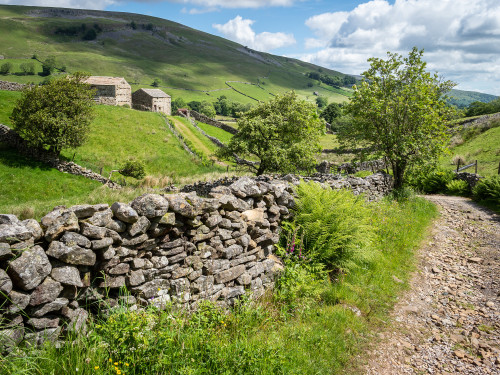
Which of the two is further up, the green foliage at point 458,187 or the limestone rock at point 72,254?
the limestone rock at point 72,254

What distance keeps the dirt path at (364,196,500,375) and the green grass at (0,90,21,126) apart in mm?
35687

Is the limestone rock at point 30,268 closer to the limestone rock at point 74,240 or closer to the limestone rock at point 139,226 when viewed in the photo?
the limestone rock at point 74,240

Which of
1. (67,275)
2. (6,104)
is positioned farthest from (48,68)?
(67,275)

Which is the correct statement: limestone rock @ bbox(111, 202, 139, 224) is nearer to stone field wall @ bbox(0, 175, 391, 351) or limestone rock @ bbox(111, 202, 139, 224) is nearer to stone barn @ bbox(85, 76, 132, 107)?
stone field wall @ bbox(0, 175, 391, 351)

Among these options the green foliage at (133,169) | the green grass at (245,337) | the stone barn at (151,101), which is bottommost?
the green foliage at (133,169)

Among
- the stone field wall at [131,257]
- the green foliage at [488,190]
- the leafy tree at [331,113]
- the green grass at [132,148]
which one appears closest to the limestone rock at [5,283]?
the stone field wall at [131,257]

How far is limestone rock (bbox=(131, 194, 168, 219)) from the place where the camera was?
5.00 metres

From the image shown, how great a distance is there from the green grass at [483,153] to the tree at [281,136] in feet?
35.3

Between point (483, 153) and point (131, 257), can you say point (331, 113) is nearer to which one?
point (483, 153)

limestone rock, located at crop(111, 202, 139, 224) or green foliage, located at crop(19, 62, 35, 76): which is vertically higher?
green foliage, located at crop(19, 62, 35, 76)

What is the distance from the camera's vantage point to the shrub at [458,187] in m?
20.6

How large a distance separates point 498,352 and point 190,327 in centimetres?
572

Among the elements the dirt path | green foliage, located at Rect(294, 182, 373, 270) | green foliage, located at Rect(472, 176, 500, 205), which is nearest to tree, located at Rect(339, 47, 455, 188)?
green foliage, located at Rect(472, 176, 500, 205)

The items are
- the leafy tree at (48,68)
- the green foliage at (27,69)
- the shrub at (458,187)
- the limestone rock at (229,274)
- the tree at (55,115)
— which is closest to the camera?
the limestone rock at (229,274)
